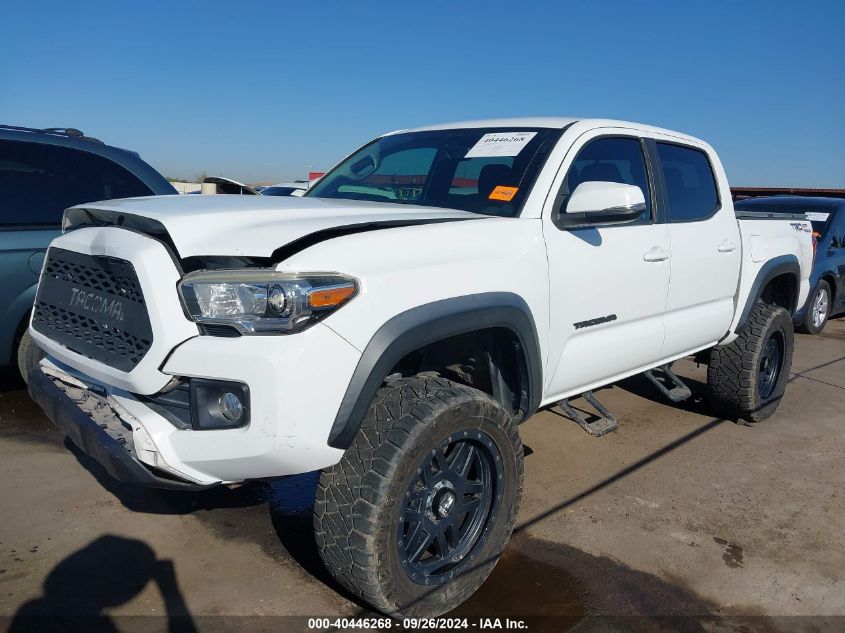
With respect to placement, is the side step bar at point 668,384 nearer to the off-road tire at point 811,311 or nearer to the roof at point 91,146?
the roof at point 91,146

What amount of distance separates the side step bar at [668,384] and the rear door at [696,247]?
0.24 metres

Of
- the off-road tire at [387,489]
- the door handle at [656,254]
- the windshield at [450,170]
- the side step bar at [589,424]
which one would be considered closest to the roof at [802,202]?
the door handle at [656,254]

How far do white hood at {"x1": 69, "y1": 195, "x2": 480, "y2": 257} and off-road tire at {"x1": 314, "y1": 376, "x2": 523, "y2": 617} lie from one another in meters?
0.66

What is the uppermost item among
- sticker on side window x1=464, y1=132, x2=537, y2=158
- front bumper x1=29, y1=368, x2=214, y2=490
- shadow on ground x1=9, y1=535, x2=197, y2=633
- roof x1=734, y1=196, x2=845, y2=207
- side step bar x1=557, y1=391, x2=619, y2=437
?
sticker on side window x1=464, y1=132, x2=537, y2=158

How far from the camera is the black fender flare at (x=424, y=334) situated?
7.31ft

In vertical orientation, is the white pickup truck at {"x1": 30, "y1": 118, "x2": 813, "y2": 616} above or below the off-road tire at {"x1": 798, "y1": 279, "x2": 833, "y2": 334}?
above

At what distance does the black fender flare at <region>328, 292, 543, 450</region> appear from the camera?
2229mm

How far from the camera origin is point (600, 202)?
9.90 ft

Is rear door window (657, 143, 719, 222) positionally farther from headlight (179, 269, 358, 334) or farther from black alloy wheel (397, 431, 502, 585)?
headlight (179, 269, 358, 334)

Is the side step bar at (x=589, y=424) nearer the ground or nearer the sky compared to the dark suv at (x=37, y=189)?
nearer the ground

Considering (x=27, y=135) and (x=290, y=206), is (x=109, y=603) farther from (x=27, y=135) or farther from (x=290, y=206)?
(x=27, y=135)

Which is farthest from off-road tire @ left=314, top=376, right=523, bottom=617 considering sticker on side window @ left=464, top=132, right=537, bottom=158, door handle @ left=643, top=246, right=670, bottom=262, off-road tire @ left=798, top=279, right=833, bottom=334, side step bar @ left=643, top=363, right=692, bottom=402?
off-road tire @ left=798, top=279, right=833, bottom=334

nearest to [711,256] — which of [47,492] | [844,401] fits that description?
[844,401]

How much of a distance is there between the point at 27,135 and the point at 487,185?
3.22 meters
